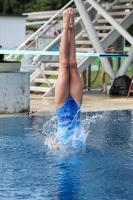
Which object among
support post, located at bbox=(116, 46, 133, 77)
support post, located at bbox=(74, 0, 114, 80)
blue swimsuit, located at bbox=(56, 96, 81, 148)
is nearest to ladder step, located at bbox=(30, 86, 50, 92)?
support post, located at bbox=(74, 0, 114, 80)

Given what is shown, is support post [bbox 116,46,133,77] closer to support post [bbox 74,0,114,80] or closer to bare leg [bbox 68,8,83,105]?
support post [bbox 74,0,114,80]

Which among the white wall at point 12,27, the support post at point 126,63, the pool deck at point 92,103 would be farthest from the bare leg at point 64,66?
the white wall at point 12,27

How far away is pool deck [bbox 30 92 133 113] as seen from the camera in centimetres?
1305

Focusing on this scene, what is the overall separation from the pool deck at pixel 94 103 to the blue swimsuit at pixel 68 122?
479 centimetres

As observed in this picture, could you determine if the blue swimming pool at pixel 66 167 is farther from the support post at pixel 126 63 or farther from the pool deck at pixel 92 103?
the support post at pixel 126 63

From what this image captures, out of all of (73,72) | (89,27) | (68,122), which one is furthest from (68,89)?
(89,27)

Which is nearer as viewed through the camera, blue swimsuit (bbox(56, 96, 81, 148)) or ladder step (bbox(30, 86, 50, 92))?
blue swimsuit (bbox(56, 96, 81, 148))

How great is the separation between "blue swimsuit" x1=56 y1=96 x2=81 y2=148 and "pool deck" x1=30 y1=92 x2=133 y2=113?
4.79 metres

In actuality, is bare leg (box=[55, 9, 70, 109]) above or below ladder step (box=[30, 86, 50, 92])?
above

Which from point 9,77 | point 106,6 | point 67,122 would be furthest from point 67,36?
point 106,6

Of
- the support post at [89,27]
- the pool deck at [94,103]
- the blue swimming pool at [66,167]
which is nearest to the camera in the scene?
the blue swimming pool at [66,167]

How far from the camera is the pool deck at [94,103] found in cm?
1305

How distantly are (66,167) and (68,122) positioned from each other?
95cm

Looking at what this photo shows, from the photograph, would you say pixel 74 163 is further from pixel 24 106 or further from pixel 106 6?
pixel 106 6
